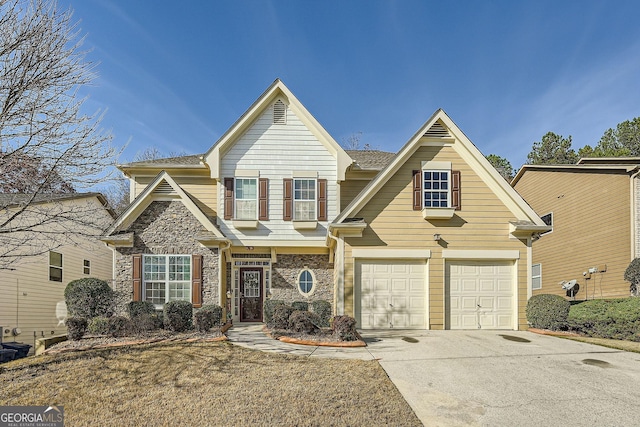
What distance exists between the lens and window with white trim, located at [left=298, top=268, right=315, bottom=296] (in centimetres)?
1670

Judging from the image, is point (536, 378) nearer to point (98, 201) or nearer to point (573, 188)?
point (573, 188)

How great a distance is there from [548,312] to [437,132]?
6461 mm

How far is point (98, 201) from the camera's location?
20.4 m

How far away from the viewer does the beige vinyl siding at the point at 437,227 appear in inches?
548

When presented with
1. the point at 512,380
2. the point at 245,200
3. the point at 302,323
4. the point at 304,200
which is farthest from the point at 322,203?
the point at 512,380

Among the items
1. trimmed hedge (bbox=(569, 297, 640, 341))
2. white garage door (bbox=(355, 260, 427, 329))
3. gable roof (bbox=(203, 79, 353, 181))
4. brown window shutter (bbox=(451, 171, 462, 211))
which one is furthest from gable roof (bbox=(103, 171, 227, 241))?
trimmed hedge (bbox=(569, 297, 640, 341))

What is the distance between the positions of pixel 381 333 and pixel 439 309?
84.3 inches

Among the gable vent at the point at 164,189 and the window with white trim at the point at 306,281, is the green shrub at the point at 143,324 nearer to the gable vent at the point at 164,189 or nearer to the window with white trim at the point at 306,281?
the gable vent at the point at 164,189

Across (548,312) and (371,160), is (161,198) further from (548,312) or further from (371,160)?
(548,312)

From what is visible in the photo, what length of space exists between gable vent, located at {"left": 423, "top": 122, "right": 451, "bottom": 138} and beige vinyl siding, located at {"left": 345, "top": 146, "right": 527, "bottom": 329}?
690mm

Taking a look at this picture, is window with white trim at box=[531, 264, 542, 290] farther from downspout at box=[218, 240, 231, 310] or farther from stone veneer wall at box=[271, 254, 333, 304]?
downspout at box=[218, 240, 231, 310]

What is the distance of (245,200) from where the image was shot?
16375 millimetres

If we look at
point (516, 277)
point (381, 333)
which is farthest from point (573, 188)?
point (381, 333)

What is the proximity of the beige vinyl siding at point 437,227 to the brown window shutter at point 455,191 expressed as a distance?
0.49 ft
